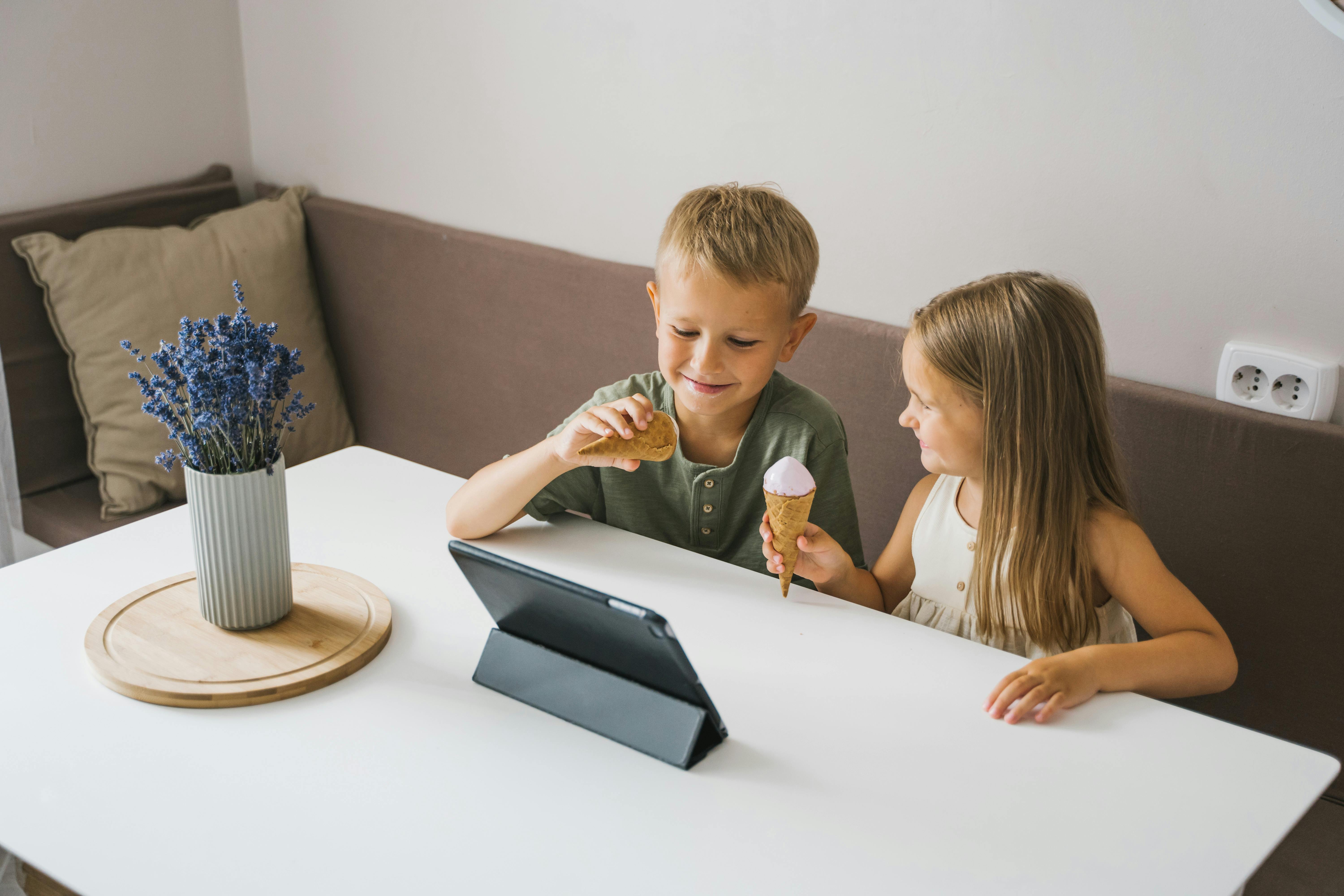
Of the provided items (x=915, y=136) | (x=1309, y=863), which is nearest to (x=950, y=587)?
(x=1309, y=863)

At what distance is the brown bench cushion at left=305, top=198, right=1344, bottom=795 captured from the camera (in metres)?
1.61

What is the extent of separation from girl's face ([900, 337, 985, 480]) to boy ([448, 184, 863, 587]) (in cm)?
20

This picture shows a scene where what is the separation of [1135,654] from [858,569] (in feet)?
1.55

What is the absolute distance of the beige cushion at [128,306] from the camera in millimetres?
2336

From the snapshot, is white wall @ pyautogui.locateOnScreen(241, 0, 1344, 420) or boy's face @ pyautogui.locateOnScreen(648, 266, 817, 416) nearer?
boy's face @ pyautogui.locateOnScreen(648, 266, 817, 416)

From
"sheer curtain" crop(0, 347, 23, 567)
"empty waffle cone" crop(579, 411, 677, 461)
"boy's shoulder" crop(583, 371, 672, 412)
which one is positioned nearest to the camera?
"empty waffle cone" crop(579, 411, 677, 461)

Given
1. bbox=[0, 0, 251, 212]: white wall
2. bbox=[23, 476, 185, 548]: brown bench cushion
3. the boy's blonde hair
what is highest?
bbox=[0, 0, 251, 212]: white wall

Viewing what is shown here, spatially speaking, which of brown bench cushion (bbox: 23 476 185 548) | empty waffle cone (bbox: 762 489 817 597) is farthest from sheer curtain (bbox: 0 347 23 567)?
empty waffle cone (bbox: 762 489 817 597)

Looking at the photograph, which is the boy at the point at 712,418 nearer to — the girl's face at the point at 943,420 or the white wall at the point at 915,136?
the girl's face at the point at 943,420

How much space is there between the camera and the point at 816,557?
1.45m

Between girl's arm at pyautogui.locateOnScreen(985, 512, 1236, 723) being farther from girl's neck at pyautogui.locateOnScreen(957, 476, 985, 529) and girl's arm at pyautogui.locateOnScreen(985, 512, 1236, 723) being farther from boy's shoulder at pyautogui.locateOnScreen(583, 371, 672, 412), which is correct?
boy's shoulder at pyautogui.locateOnScreen(583, 371, 672, 412)

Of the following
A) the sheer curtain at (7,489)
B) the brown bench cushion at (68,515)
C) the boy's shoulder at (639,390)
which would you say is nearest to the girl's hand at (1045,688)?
the boy's shoulder at (639,390)

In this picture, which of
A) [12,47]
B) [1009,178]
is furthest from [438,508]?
[12,47]

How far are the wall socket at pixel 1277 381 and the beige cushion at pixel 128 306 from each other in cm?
181
